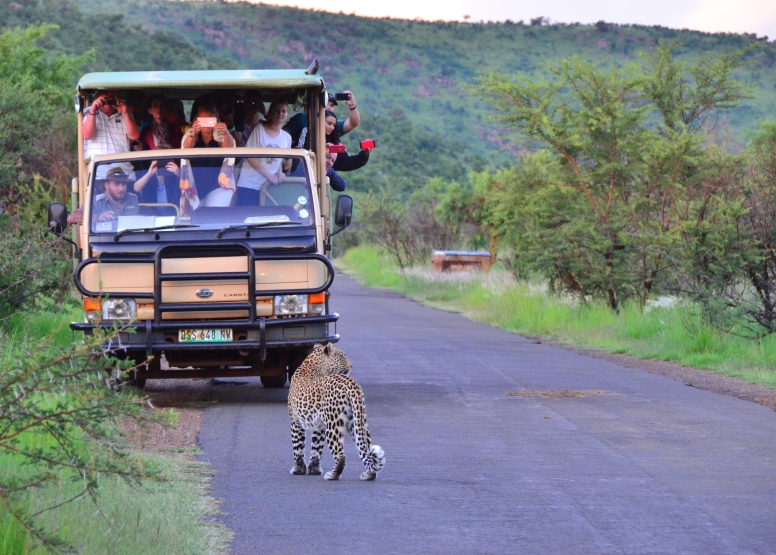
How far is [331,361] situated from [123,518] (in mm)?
2558

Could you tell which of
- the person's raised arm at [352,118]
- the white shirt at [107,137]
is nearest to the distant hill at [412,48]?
the person's raised arm at [352,118]

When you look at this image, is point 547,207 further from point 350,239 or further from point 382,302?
point 350,239

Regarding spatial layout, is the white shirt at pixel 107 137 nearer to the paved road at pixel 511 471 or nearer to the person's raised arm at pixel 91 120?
the person's raised arm at pixel 91 120

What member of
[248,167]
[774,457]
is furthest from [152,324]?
[774,457]

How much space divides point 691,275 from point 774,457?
933cm

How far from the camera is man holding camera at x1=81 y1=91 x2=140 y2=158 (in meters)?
11.7

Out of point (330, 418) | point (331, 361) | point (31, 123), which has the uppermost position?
point (31, 123)

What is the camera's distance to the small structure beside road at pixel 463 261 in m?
32.4

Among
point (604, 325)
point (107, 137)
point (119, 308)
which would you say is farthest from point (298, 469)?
point (604, 325)

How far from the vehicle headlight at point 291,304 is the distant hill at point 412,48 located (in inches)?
2111

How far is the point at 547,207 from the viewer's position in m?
22.0

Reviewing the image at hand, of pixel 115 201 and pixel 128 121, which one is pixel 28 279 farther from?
pixel 115 201

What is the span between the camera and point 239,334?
1073cm

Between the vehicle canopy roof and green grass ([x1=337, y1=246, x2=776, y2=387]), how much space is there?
6.25m
